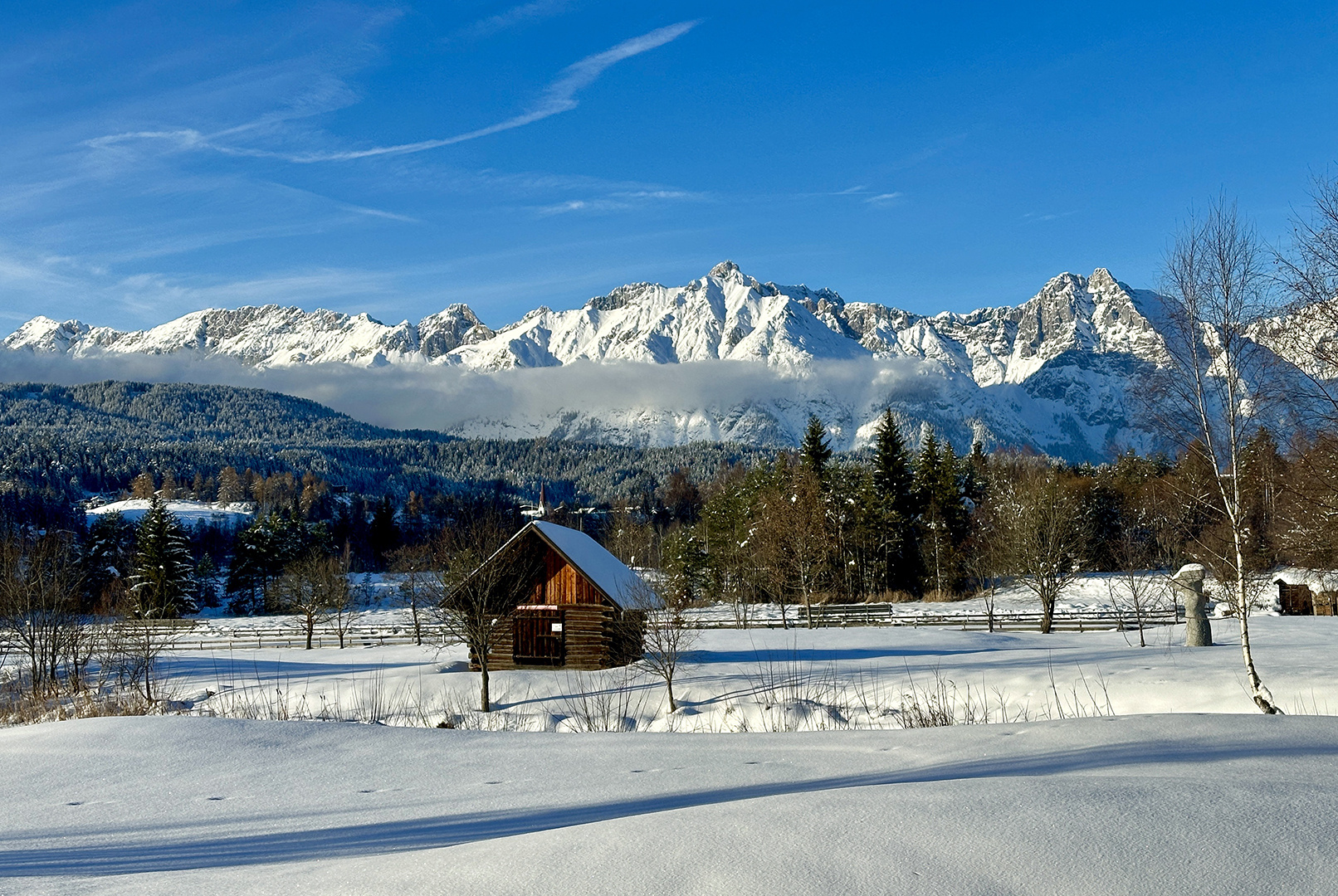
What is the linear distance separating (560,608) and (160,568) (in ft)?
124

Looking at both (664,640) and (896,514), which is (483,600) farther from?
(896,514)

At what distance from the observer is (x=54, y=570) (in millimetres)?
24031

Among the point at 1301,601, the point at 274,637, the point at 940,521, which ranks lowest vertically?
the point at 1301,601

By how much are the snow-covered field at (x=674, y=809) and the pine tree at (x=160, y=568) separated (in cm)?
4920

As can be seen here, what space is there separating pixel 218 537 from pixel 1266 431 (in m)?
116

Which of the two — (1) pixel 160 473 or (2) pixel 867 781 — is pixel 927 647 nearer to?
(2) pixel 867 781

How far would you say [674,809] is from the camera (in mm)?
5414

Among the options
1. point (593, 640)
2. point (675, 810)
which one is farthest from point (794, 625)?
point (675, 810)

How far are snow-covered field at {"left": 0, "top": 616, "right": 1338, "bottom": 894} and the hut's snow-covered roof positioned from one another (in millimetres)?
14909

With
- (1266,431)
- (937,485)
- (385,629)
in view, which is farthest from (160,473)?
(1266,431)

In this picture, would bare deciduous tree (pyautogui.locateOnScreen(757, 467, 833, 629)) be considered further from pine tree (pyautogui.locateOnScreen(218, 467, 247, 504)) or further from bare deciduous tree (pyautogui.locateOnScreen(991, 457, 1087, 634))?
pine tree (pyautogui.locateOnScreen(218, 467, 247, 504))

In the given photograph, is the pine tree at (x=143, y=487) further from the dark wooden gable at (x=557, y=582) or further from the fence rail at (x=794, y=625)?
the dark wooden gable at (x=557, y=582)

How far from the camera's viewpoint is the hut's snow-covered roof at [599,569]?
26.9 meters

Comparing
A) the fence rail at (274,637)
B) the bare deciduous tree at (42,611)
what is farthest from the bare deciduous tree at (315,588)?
the bare deciduous tree at (42,611)
